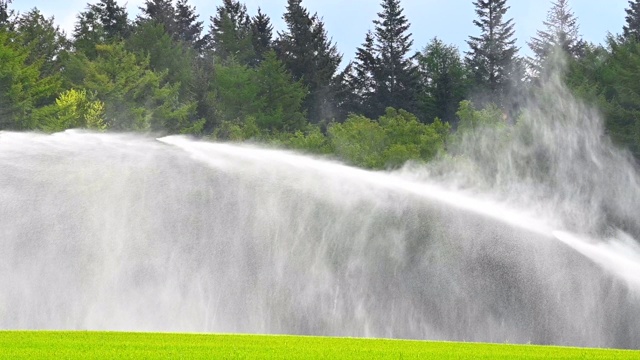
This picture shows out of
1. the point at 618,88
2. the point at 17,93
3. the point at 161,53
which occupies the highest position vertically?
the point at 161,53

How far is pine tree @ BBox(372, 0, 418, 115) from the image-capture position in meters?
120

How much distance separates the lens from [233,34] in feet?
479

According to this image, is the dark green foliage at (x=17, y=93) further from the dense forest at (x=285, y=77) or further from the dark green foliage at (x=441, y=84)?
the dark green foliage at (x=441, y=84)

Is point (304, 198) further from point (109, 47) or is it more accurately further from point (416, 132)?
point (109, 47)

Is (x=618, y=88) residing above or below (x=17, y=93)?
above

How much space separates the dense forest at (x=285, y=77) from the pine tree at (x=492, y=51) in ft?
0.52

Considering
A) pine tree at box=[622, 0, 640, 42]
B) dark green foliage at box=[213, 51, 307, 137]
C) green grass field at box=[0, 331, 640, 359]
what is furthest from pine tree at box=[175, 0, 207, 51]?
green grass field at box=[0, 331, 640, 359]

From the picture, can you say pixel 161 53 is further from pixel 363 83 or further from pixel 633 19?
pixel 633 19

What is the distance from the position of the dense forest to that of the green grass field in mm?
49975

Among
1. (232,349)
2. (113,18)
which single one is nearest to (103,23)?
(113,18)

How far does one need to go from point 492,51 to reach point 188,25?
5268 centimetres

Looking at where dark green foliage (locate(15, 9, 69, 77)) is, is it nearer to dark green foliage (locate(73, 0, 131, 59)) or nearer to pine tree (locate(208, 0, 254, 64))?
dark green foliage (locate(73, 0, 131, 59))

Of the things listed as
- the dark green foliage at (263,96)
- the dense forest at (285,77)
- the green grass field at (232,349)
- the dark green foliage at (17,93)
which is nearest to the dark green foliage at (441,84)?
the dense forest at (285,77)

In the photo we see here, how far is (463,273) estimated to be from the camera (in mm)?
43406
